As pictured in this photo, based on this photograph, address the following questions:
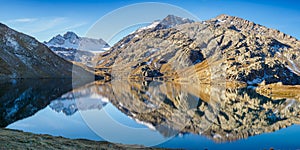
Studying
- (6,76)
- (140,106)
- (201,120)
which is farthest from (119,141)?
(6,76)

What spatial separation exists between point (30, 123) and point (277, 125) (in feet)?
182

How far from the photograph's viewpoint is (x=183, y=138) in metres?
46.7

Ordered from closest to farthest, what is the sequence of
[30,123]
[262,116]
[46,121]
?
[30,123] < [46,121] < [262,116]

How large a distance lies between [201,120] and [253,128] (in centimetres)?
1143

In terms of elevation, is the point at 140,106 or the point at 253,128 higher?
the point at 140,106

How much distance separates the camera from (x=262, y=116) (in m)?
75.7

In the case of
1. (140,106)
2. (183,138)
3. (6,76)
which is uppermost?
(6,76)

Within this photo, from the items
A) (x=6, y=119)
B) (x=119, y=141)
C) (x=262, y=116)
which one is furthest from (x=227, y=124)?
(x=6, y=119)

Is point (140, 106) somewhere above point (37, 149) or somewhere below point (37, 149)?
above

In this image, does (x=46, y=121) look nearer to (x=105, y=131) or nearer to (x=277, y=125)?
(x=105, y=131)

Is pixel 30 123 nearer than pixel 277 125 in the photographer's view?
Yes

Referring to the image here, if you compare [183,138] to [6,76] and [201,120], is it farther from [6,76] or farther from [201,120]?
[6,76]

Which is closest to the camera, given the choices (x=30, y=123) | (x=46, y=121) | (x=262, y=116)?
(x=30, y=123)

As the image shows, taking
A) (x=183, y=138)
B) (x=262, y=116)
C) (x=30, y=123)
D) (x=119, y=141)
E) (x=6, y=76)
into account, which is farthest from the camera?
(x=6, y=76)
